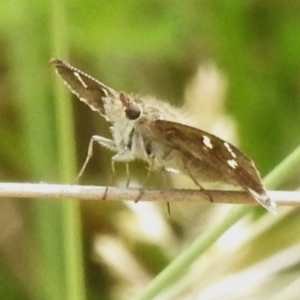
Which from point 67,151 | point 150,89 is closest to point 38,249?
point 67,151

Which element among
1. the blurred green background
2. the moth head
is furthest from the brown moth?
the blurred green background

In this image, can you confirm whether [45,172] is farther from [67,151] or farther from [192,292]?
[192,292]

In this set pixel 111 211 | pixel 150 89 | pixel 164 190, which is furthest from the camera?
pixel 150 89

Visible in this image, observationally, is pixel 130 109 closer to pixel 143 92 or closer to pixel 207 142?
pixel 207 142

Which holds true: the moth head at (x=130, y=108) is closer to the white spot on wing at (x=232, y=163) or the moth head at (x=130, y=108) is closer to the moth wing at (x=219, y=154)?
the moth wing at (x=219, y=154)

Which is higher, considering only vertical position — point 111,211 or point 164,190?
point 111,211

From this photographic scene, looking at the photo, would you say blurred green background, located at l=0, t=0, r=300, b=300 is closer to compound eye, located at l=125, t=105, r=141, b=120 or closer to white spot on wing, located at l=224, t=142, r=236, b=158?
compound eye, located at l=125, t=105, r=141, b=120
